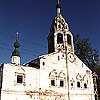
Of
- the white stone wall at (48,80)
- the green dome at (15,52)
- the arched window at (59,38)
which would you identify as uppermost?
the arched window at (59,38)

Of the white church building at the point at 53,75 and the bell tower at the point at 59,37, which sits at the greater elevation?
the bell tower at the point at 59,37

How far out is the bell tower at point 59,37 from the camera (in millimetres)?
28266

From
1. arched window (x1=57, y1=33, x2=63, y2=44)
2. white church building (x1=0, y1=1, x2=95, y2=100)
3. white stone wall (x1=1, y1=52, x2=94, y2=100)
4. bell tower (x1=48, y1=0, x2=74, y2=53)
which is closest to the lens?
white stone wall (x1=1, y1=52, x2=94, y2=100)

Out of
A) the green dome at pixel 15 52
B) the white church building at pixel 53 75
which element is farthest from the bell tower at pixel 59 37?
the green dome at pixel 15 52

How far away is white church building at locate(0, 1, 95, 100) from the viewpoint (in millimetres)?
22891

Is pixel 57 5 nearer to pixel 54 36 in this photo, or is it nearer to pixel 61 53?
pixel 54 36

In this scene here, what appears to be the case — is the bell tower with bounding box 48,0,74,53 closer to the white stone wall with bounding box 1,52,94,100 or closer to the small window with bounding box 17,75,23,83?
the white stone wall with bounding box 1,52,94,100

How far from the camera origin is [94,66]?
3794 centimetres

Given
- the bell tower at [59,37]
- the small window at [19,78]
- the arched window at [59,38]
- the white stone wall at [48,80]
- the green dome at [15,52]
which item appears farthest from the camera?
the arched window at [59,38]

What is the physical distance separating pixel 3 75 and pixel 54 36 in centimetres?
903

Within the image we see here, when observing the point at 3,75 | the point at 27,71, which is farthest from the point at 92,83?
the point at 3,75

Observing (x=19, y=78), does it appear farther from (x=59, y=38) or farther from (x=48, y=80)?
(x=59, y=38)

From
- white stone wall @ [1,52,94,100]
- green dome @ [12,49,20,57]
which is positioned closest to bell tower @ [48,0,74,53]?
white stone wall @ [1,52,94,100]

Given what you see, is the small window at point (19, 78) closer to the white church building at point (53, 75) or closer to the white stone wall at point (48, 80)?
the white church building at point (53, 75)
